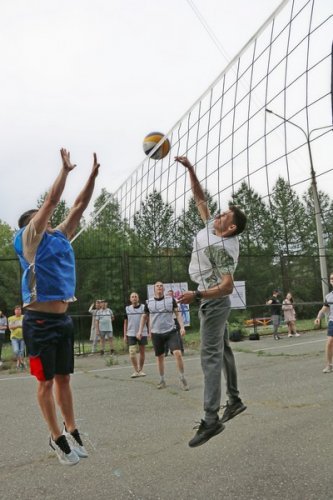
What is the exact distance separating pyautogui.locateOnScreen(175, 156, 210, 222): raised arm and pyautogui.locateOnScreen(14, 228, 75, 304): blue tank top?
119 cm

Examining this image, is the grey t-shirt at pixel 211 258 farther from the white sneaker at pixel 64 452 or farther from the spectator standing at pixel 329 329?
the spectator standing at pixel 329 329

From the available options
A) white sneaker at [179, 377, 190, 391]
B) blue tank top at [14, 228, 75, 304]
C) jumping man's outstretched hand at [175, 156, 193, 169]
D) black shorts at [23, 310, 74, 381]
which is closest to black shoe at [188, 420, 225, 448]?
black shorts at [23, 310, 74, 381]

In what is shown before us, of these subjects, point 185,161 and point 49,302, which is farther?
point 185,161

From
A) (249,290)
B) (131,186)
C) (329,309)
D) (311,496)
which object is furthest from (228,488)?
(249,290)

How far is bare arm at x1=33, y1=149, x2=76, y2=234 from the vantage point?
11.1 feet

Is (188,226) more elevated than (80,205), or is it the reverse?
(80,205)

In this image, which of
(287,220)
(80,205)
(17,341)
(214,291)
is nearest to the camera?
(214,291)

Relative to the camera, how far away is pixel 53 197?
3420mm

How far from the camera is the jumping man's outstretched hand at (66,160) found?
11.5 ft

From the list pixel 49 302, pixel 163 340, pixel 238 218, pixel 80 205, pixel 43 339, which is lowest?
pixel 163 340

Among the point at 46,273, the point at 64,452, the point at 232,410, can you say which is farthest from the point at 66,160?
the point at 232,410

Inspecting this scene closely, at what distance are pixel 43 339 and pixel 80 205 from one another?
3.61 feet

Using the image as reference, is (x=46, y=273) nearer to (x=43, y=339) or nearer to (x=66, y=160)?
(x=43, y=339)

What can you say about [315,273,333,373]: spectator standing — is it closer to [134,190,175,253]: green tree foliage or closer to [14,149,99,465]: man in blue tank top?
[134,190,175,253]: green tree foliage
